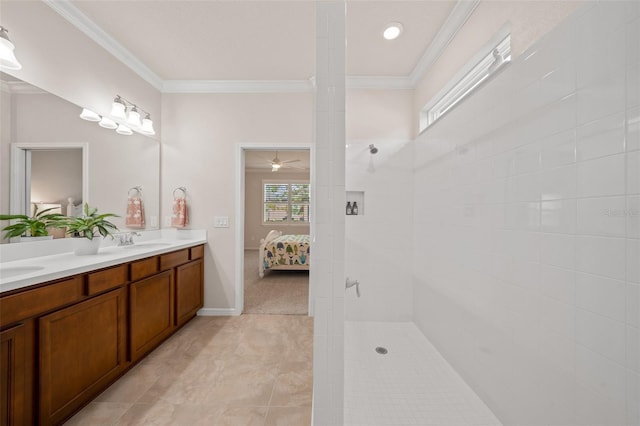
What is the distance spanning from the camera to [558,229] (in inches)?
37.0

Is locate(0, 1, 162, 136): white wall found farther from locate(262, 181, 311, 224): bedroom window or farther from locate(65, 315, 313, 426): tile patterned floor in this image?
locate(262, 181, 311, 224): bedroom window

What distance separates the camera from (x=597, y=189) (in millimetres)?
805

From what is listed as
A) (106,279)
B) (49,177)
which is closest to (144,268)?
(106,279)

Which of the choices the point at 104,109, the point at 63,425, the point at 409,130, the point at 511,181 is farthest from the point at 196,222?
the point at 511,181

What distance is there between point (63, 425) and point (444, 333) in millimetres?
2370

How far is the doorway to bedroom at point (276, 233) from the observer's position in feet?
10.8

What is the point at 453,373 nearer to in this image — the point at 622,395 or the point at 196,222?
the point at 622,395

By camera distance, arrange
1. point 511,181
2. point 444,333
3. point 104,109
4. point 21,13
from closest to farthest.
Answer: point 511,181
point 21,13
point 444,333
point 104,109

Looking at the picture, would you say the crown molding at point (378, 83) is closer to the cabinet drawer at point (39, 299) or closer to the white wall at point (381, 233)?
the white wall at point (381, 233)

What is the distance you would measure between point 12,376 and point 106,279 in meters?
0.56

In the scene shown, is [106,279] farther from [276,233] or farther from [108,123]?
[276,233]

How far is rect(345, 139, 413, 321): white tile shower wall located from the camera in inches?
97.9

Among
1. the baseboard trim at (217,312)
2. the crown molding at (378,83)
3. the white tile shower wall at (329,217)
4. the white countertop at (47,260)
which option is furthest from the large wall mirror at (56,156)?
the crown molding at (378,83)

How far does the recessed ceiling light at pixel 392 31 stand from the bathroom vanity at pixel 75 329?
2.57 metres
